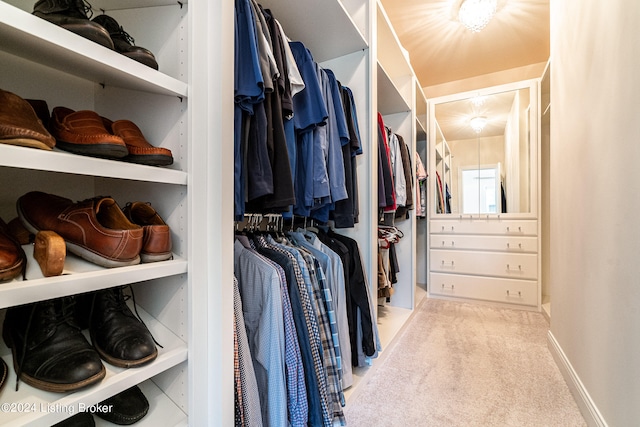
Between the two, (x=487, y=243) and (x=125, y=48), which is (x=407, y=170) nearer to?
(x=487, y=243)

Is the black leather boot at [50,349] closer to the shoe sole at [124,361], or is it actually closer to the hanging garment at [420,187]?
the shoe sole at [124,361]

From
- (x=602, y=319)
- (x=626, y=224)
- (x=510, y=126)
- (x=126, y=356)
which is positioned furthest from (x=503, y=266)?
(x=126, y=356)

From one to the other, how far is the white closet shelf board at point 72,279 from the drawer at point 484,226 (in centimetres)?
283

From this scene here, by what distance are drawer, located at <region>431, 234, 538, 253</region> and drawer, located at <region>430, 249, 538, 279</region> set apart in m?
0.05

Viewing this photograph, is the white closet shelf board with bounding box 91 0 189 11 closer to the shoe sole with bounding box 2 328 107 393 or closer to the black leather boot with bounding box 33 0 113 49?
the black leather boot with bounding box 33 0 113 49

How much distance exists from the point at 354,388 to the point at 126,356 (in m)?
1.04

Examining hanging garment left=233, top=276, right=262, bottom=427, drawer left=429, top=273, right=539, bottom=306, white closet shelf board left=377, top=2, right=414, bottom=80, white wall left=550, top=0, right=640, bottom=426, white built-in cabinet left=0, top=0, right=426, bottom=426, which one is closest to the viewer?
white built-in cabinet left=0, top=0, right=426, bottom=426

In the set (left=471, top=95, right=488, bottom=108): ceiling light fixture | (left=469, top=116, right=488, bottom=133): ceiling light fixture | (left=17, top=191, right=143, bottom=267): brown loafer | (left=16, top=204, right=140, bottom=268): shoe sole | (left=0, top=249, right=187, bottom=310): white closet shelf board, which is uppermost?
(left=471, top=95, right=488, bottom=108): ceiling light fixture

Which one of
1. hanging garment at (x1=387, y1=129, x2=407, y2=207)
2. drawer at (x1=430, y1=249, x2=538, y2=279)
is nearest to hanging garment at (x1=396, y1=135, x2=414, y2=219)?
hanging garment at (x1=387, y1=129, x2=407, y2=207)

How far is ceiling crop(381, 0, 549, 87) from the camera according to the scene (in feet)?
7.58

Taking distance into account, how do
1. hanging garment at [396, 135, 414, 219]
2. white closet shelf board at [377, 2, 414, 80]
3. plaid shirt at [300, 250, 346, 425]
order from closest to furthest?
plaid shirt at [300, 250, 346, 425] → white closet shelf board at [377, 2, 414, 80] → hanging garment at [396, 135, 414, 219]

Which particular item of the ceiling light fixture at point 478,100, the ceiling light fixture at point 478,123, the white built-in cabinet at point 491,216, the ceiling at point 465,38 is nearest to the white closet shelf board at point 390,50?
the ceiling at point 465,38

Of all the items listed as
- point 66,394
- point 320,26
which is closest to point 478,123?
point 320,26

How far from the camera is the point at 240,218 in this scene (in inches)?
35.7
